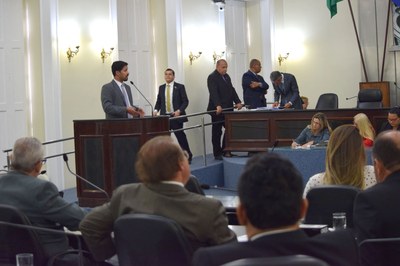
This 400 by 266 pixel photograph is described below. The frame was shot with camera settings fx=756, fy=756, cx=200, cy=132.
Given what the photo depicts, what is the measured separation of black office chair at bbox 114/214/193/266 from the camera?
309 cm

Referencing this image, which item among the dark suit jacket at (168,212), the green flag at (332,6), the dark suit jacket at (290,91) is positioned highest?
the green flag at (332,6)

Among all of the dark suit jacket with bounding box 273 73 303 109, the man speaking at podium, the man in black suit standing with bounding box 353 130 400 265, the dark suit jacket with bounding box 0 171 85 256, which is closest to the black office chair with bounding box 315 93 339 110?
the dark suit jacket with bounding box 273 73 303 109

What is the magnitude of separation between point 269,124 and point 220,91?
107 cm

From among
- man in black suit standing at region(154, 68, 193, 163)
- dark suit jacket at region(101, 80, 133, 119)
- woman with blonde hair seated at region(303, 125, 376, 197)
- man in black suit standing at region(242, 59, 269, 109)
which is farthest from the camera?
man in black suit standing at region(242, 59, 269, 109)

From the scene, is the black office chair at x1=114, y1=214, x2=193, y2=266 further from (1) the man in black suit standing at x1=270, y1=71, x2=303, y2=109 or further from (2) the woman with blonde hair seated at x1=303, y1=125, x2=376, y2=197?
(1) the man in black suit standing at x1=270, y1=71, x2=303, y2=109

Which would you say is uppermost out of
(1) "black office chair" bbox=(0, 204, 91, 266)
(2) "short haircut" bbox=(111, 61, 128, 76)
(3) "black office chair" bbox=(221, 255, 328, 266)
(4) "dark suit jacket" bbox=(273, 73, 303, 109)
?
(2) "short haircut" bbox=(111, 61, 128, 76)

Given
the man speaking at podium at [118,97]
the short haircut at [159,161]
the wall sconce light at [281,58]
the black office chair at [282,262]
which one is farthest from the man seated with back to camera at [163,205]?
the wall sconce light at [281,58]

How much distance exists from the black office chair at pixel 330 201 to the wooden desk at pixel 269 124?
6174 mm

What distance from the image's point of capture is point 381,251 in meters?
3.30

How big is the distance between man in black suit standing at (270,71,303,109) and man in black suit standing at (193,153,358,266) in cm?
913

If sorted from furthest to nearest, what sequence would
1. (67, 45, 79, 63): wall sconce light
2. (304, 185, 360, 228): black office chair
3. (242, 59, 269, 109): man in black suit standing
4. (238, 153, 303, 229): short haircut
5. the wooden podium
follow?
(242, 59, 269, 109): man in black suit standing → (67, 45, 79, 63): wall sconce light → the wooden podium → (304, 185, 360, 228): black office chair → (238, 153, 303, 229): short haircut

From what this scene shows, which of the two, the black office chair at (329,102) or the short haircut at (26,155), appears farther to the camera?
the black office chair at (329,102)

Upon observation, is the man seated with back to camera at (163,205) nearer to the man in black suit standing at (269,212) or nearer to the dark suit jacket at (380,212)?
the dark suit jacket at (380,212)

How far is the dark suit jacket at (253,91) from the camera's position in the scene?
464 inches
